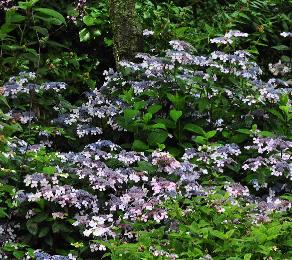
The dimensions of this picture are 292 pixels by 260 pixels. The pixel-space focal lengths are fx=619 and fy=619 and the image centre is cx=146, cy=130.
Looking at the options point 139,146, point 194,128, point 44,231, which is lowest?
point 44,231

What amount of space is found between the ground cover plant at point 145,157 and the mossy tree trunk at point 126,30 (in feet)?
0.40

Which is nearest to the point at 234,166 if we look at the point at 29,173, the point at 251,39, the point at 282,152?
the point at 282,152

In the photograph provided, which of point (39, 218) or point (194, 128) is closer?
point (39, 218)

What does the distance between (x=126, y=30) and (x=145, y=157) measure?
180 cm

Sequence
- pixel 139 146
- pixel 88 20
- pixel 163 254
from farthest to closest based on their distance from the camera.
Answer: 1. pixel 88 20
2. pixel 139 146
3. pixel 163 254

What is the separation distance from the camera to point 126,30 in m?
5.50

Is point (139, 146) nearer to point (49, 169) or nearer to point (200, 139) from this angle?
point (200, 139)

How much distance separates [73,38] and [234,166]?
3.04 metres

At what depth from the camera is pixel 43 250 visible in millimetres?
3553

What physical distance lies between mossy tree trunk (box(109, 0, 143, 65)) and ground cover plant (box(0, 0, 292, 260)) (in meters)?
0.12

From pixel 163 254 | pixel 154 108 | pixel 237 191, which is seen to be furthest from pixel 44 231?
pixel 154 108

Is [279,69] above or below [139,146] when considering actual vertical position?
below

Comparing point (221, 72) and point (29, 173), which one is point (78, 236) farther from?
point (221, 72)

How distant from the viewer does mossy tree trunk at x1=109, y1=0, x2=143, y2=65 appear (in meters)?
5.50
